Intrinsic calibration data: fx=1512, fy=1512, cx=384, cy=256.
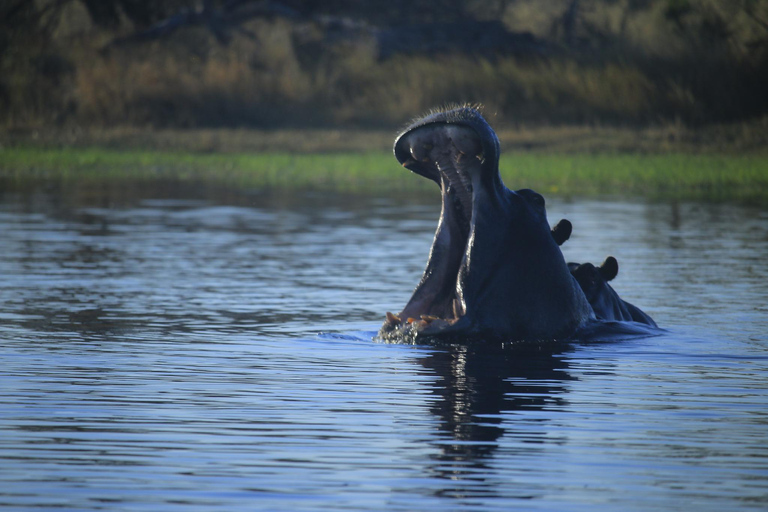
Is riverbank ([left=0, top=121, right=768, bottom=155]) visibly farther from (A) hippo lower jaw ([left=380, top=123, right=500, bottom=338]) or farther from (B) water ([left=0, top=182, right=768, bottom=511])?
(A) hippo lower jaw ([left=380, top=123, right=500, bottom=338])

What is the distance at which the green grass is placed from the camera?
70.7 feet

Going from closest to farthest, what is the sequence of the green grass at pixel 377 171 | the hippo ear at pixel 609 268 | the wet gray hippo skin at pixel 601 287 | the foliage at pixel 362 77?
the hippo ear at pixel 609 268
the wet gray hippo skin at pixel 601 287
the green grass at pixel 377 171
the foliage at pixel 362 77

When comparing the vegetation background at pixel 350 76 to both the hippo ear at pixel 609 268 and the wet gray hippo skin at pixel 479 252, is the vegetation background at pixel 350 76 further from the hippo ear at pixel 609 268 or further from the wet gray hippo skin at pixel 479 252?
the wet gray hippo skin at pixel 479 252

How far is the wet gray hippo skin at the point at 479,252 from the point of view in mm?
6699

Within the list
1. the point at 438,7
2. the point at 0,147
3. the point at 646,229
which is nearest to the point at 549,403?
the point at 646,229

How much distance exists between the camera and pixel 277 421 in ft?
18.3

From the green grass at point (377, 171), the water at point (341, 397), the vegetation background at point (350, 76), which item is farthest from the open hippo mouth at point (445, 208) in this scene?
the vegetation background at point (350, 76)

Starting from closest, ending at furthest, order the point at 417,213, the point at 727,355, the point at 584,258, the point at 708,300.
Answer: the point at 727,355 < the point at 708,300 < the point at 584,258 < the point at 417,213

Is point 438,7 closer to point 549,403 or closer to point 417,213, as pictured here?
point 417,213

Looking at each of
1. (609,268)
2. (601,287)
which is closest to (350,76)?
(601,287)

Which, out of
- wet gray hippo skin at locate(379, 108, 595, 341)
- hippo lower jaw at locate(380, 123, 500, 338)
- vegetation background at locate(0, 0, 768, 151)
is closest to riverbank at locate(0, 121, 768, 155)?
vegetation background at locate(0, 0, 768, 151)

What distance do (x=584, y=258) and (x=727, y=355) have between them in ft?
15.6

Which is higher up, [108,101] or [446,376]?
[108,101]

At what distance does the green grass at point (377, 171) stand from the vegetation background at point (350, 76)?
4.85ft
